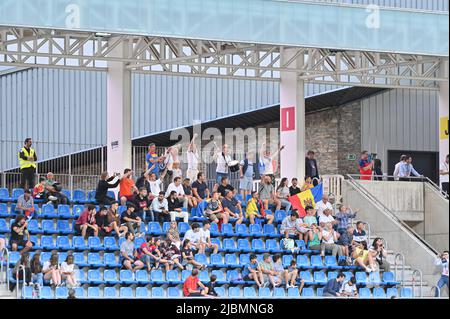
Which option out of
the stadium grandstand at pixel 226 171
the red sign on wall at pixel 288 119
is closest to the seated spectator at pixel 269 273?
the stadium grandstand at pixel 226 171

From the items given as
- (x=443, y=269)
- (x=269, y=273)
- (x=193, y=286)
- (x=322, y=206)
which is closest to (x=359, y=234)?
(x=322, y=206)

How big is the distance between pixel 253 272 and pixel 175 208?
9.39 feet

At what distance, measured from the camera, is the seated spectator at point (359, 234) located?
29469 millimetres

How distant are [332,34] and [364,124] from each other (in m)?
10.0

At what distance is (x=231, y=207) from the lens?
29547mm

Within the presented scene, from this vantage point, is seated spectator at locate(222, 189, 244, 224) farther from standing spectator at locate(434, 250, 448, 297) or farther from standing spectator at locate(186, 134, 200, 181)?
standing spectator at locate(434, 250, 448, 297)

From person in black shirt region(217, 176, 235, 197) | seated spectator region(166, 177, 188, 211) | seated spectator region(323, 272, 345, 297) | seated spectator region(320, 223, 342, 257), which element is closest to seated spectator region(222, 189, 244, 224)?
person in black shirt region(217, 176, 235, 197)

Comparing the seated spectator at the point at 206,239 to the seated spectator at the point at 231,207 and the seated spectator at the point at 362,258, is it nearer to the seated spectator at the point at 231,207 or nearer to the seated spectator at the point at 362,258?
the seated spectator at the point at 231,207

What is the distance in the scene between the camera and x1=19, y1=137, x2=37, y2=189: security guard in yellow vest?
94.8 ft

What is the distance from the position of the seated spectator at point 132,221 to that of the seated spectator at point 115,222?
19 centimetres

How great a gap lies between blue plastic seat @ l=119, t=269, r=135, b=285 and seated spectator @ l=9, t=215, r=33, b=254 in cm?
207

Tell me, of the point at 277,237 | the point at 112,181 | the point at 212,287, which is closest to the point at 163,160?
the point at 112,181

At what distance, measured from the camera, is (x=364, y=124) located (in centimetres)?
3953

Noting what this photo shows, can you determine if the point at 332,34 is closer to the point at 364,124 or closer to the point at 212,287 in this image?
the point at 212,287
